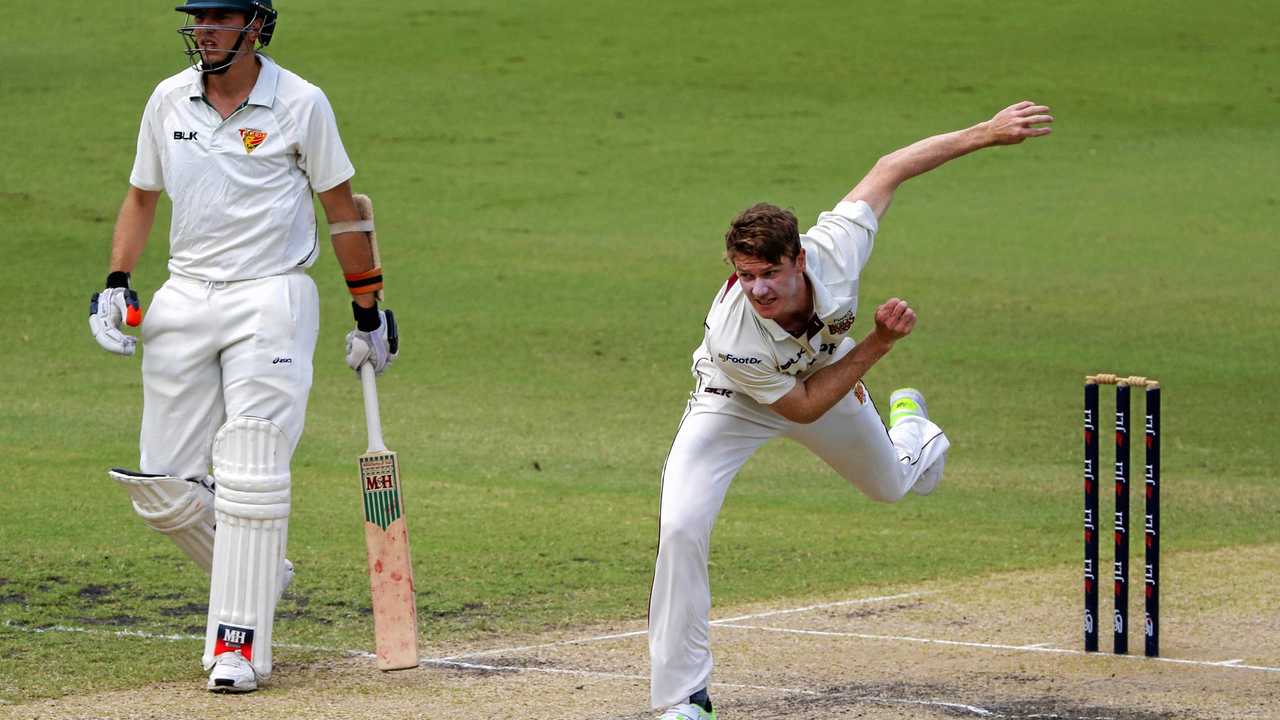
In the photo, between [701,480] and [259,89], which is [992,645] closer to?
[701,480]

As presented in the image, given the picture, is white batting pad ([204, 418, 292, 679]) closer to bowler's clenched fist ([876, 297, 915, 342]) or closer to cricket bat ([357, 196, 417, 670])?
cricket bat ([357, 196, 417, 670])

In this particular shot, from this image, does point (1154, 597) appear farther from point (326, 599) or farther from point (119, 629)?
point (119, 629)

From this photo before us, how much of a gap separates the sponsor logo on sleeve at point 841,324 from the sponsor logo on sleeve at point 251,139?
186 centimetres

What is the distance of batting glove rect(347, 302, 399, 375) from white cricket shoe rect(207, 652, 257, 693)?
1.03 meters

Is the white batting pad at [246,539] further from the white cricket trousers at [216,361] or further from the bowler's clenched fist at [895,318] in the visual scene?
the bowler's clenched fist at [895,318]

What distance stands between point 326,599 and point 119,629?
860 mm

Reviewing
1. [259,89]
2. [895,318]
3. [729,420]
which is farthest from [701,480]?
[259,89]

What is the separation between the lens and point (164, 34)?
26625 millimetres

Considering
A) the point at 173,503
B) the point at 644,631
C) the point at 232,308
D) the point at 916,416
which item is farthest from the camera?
the point at 644,631

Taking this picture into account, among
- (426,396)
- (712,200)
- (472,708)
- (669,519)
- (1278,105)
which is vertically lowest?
(472,708)

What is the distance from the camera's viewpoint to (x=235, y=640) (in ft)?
20.1

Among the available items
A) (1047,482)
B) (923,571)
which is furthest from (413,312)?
(923,571)

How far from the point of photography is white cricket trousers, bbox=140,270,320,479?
625 cm

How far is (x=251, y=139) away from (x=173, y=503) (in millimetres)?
1152
